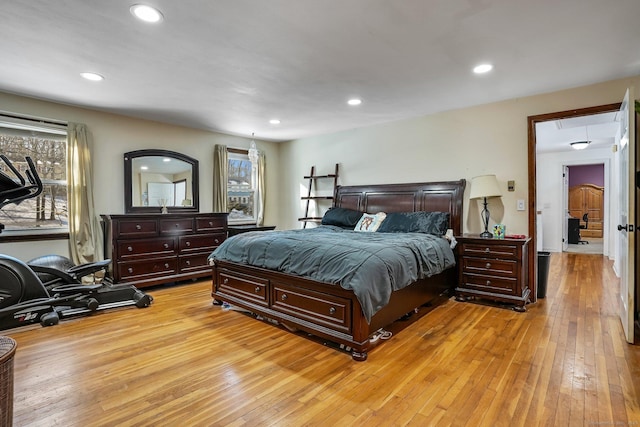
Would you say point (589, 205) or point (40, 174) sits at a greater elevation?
point (40, 174)

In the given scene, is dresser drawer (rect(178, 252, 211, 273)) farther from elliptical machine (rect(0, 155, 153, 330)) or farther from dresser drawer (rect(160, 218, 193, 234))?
elliptical machine (rect(0, 155, 153, 330))

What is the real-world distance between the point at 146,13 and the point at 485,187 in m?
3.75

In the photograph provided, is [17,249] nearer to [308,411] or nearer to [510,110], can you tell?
[308,411]

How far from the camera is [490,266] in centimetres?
375

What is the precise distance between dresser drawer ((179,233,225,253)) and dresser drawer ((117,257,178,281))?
0.24 m

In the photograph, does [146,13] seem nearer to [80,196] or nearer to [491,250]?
[80,196]

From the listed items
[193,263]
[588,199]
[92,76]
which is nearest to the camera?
[92,76]

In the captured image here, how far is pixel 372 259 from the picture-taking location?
8.57 ft

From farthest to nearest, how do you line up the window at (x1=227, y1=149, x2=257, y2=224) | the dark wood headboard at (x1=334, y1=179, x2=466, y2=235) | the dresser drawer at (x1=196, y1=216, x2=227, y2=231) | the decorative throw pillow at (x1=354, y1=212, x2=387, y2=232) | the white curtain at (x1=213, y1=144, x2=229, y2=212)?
the window at (x1=227, y1=149, x2=257, y2=224) < the white curtain at (x1=213, y1=144, x2=229, y2=212) < the dresser drawer at (x1=196, y1=216, x2=227, y2=231) < the decorative throw pillow at (x1=354, y1=212, x2=387, y2=232) < the dark wood headboard at (x1=334, y1=179, x2=466, y2=235)

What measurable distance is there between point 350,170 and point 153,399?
14.6 ft

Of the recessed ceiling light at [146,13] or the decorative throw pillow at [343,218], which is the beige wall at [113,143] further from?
the recessed ceiling light at [146,13]

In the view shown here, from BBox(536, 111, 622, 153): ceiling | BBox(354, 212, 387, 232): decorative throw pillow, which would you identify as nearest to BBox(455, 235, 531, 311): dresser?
BBox(354, 212, 387, 232): decorative throw pillow

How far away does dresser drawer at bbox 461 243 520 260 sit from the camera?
3596 millimetres

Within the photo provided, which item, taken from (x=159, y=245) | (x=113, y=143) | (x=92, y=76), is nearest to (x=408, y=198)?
(x=159, y=245)
